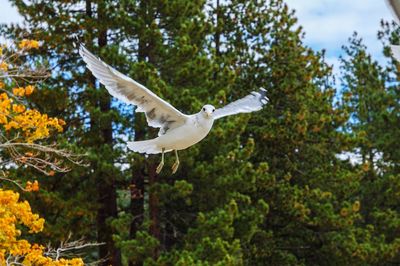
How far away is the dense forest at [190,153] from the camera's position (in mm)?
11977

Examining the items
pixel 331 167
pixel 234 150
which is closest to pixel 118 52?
pixel 234 150

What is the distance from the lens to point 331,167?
16.4 meters

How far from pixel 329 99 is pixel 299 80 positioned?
1.09 m

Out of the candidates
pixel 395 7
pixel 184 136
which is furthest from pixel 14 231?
pixel 395 7

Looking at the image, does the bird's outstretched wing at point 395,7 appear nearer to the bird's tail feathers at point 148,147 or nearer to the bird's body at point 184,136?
the bird's body at point 184,136

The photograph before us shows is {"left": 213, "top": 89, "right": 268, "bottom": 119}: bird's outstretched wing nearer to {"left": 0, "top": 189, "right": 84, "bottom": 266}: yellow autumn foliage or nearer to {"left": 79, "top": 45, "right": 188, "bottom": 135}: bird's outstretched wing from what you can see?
{"left": 79, "top": 45, "right": 188, "bottom": 135}: bird's outstretched wing

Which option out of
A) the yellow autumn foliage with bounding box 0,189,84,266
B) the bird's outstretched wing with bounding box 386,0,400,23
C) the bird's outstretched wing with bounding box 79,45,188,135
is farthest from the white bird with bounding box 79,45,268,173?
the yellow autumn foliage with bounding box 0,189,84,266

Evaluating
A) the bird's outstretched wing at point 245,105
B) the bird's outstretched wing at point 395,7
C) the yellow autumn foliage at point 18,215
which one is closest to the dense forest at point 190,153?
the yellow autumn foliage at point 18,215

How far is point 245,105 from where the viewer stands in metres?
4.57

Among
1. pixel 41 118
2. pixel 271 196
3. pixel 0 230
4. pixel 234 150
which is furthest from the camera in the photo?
pixel 271 196

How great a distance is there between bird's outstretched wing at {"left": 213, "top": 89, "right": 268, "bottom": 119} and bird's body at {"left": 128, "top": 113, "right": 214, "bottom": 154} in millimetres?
446

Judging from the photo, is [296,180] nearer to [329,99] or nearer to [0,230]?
[329,99]

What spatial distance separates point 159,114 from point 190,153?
8.25 m

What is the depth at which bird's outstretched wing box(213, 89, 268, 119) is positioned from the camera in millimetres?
4375
